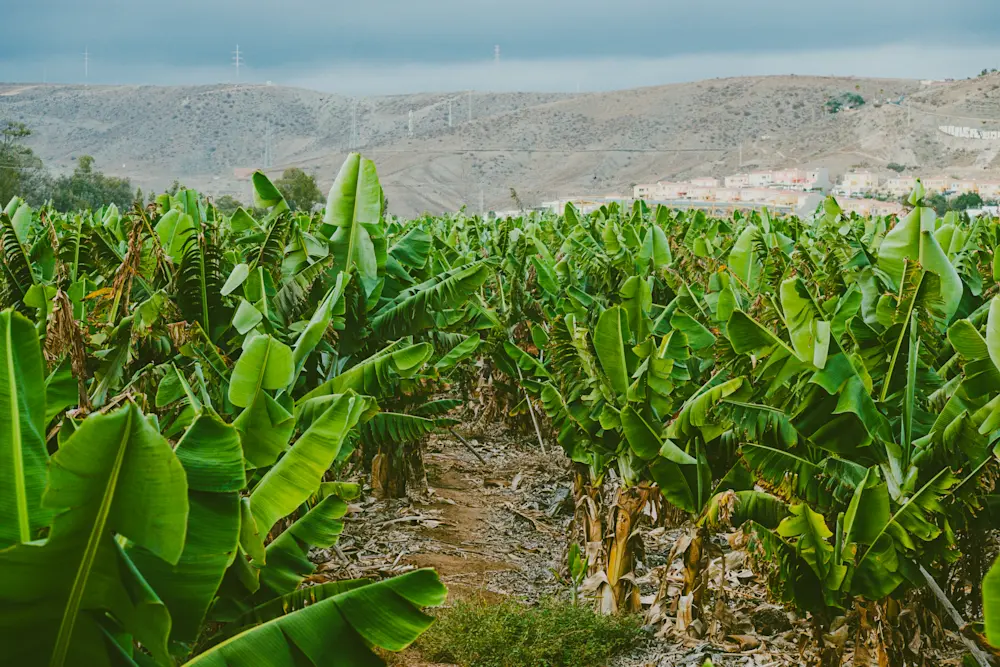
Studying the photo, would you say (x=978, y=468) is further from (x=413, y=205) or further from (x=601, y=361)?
(x=413, y=205)

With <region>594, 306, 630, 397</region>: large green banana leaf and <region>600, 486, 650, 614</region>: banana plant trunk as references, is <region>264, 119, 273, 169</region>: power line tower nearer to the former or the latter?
<region>600, 486, 650, 614</region>: banana plant trunk

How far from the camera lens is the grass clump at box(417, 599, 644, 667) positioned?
5.28 metres

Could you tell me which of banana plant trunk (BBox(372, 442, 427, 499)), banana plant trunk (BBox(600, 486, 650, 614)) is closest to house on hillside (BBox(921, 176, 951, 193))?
banana plant trunk (BBox(372, 442, 427, 499))

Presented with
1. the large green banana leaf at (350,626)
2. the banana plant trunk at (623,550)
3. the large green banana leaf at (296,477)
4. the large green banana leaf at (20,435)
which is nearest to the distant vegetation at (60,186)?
the banana plant trunk at (623,550)

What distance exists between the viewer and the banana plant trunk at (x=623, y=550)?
5891mm

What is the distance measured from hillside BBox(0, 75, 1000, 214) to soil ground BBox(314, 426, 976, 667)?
64.2 m

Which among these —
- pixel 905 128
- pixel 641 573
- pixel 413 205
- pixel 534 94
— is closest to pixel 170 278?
pixel 641 573

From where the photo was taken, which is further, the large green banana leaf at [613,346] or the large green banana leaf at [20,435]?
the large green banana leaf at [613,346]

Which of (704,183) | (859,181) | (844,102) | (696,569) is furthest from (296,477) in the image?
(844,102)

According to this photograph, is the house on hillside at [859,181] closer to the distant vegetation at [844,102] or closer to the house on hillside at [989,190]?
the house on hillside at [989,190]

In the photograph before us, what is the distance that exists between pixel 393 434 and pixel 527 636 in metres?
1.78

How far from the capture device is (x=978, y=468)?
421 cm

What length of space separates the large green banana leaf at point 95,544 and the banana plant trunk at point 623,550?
3.76 m

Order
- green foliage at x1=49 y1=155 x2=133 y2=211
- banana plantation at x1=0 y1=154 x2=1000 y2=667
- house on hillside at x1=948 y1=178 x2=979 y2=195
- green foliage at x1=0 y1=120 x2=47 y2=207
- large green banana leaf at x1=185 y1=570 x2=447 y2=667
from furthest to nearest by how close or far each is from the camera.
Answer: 1. house on hillside at x1=948 y1=178 x2=979 y2=195
2. green foliage at x1=0 y1=120 x2=47 y2=207
3. green foliage at x1=49 y1=155 x2=133 y2=211
4. large green banana leaf at x1=185 y1=570 x2=447 y2=667
5. banana plantation at x1=0 y1=154 x2=1000 y2=667
